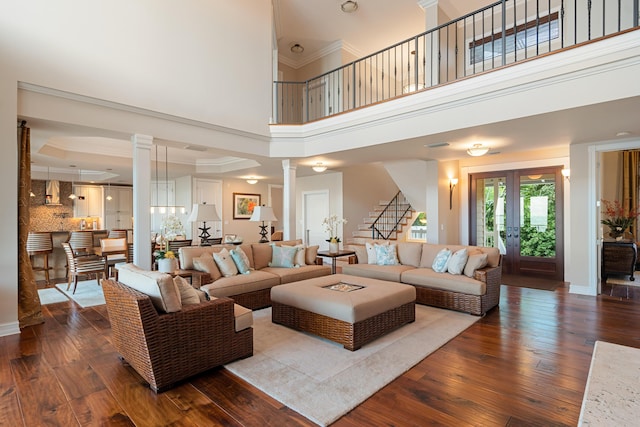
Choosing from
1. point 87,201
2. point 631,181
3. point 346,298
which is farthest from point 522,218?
point 87,201

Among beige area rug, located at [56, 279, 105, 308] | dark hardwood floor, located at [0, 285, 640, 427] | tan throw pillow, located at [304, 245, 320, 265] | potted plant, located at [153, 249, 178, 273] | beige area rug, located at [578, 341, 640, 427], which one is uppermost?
A: beige area rug, located at [578, 341, 640, 427]

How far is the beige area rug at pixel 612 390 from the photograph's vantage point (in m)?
0.81

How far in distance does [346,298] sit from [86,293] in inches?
187

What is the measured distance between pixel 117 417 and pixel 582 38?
7.34 metres

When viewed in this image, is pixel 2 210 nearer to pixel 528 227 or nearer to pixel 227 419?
pixel 227 419

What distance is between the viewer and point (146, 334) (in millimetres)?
2418

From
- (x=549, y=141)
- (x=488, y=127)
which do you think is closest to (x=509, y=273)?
(x=549, y=141)

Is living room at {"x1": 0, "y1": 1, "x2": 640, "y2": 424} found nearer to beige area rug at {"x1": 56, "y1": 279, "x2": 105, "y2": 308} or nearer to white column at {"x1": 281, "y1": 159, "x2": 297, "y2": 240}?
white column at {"x1": 281, "y1": 159, "x2": 297, "y2": 240}

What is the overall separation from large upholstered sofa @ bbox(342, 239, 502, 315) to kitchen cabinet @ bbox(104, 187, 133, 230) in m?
9.30

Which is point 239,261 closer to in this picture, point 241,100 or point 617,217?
point 241,100

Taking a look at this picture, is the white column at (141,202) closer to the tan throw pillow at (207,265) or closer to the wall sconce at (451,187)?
the tan throw pillow at (207,265)

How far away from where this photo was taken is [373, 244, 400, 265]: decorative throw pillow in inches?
219

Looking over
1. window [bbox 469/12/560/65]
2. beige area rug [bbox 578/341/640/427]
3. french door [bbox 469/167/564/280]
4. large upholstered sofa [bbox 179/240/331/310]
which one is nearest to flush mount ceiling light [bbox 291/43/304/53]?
window [bbox 469/12/560/65]

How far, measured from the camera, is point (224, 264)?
4602 mm
